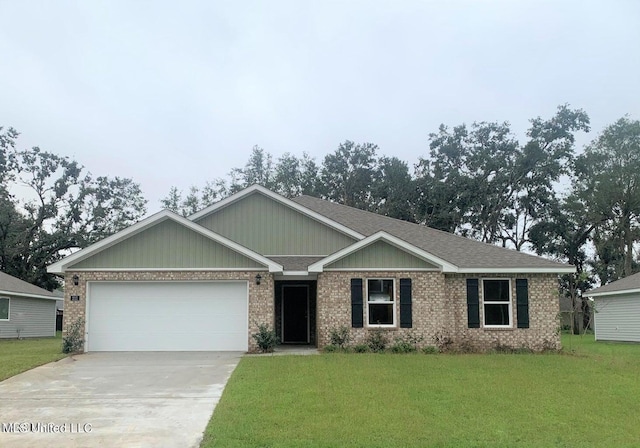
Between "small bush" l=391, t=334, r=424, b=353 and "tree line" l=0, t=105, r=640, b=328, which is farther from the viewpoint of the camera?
"tree line" l=0, t=105, r=640, b=328

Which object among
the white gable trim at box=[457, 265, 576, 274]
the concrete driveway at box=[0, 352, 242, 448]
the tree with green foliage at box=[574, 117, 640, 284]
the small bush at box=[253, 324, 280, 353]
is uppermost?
the tree with green foliage at box=[574, 117, 640, 284]

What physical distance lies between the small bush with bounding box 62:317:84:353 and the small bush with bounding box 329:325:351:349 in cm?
735

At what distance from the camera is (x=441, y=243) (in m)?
21.0

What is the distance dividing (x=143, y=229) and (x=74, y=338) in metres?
3.72

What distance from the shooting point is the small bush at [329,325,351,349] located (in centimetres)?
1716

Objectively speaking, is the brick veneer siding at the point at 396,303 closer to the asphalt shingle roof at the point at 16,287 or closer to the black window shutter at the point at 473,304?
the black window shutter at the point at 473,304

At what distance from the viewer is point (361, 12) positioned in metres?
15.6

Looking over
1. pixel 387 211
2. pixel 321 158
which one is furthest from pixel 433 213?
pixel 321 158

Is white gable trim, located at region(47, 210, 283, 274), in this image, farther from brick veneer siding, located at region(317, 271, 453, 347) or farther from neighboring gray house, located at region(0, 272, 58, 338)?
neighboring gray house, located at region(0, 272, 58, 338)

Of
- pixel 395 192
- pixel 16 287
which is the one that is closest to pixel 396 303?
pixel 16 287

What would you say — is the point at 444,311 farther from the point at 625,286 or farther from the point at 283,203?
the point at 625,286

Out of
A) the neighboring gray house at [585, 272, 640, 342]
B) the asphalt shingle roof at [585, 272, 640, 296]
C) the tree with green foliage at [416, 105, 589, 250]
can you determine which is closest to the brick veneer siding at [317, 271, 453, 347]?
the neighboring gray house at [585, 272, 640, 342]

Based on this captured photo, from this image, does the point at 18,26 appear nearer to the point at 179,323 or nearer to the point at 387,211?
the point at 179,323

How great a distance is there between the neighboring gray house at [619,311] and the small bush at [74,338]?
19723 millimetres
